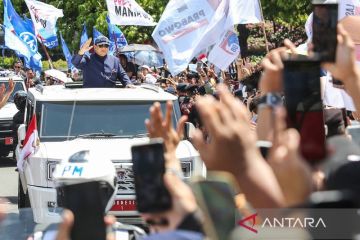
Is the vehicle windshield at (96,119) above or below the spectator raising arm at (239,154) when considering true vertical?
below

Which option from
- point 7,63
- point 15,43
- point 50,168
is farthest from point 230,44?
point 7,63

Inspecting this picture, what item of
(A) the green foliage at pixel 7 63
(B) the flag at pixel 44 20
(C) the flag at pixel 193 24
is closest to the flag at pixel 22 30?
(B) the flag at pixel 44 20

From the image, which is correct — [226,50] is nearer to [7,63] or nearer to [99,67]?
[99,67]

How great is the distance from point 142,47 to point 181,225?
30.2 meters

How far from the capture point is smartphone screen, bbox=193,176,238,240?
3.11 metres

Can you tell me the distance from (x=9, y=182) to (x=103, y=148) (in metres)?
5.29

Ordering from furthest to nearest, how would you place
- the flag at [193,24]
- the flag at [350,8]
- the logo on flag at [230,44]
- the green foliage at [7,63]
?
the green foliage at [7,63] → the logo on flag at [230,44] → the flag at [193,24] → the flag at [350,8]

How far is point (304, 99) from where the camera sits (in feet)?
9.77

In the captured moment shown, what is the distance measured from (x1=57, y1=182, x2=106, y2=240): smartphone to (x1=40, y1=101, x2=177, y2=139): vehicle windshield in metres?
5.65

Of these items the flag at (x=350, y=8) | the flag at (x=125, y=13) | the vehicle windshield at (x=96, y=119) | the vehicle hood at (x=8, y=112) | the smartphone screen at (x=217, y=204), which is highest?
the flag at (x=350, y=8)

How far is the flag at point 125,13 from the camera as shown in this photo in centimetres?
1717

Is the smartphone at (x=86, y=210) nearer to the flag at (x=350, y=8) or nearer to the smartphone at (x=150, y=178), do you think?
the smartphone at (x=150, y=178)

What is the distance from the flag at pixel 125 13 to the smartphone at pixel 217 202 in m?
14.0

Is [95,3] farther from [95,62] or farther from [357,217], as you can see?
[357,217]
